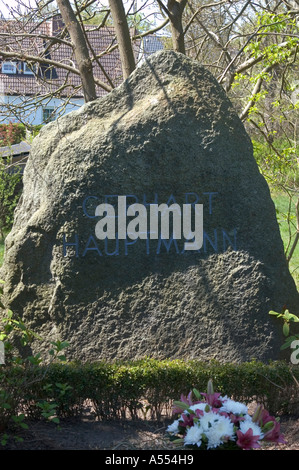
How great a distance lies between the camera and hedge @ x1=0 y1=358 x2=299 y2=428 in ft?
13.9

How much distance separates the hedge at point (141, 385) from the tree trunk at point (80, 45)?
3.60 m

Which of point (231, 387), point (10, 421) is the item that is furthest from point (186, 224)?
point (10, 421)

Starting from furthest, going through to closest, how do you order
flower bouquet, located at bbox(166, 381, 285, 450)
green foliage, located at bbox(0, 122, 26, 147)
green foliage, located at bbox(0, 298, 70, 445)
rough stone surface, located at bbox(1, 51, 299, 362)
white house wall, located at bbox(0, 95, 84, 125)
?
1. green foliage, located at bbox(0, 122, 26, 147)
2. white house wall, located at bbox(0, 95, 84, 125)
3. rough stone surface, located at bbox(1, 51, 299, 362)
4. green foliage, located at bbox(0, 298, 70, 445)
5. flower bouquet, located at bbox(166, 381, 285, 450)

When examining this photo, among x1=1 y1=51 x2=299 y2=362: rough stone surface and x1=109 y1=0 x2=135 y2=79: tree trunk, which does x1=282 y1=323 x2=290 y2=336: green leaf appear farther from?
x1=109 y1=0 x2=135 y2=79: tree trunk

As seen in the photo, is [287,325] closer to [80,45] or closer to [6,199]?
[80,45]

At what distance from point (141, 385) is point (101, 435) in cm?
44

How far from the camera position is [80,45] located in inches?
261

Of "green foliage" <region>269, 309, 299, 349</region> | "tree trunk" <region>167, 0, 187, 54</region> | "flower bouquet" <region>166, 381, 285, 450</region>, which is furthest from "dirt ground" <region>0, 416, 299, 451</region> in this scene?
"tree trunk" <region>167, 0, 187, 54</region>

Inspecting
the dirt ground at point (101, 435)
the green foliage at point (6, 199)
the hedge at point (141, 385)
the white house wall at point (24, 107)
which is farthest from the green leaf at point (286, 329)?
the green foliage at point (6, 199)

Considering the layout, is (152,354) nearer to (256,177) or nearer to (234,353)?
(234,353)

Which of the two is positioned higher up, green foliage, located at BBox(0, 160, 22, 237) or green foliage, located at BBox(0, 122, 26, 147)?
green foliage, located at BBox(0, 122, 26, 147)

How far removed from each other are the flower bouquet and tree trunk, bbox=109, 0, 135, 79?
4.60m

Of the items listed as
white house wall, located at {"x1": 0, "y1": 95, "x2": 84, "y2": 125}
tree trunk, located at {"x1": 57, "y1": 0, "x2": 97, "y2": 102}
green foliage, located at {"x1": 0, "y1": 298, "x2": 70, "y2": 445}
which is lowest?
green foliage, located at {"x1": 0, "y1": 298, "x2": 70, "y2": 445}

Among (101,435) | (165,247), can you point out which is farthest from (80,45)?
(101,435)
